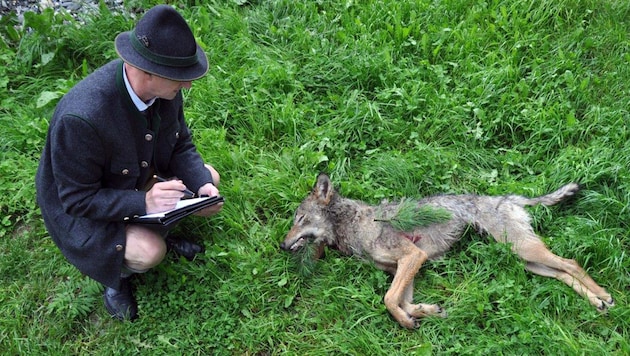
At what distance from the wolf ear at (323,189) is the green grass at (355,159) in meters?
0.31

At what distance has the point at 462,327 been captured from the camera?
4.20m

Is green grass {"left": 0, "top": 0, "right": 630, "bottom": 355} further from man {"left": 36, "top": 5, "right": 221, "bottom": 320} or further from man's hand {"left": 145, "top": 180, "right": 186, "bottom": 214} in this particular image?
man's hand {"left": 145, "top": 180, "right": 186, "bottom": 214}

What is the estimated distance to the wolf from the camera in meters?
4.38

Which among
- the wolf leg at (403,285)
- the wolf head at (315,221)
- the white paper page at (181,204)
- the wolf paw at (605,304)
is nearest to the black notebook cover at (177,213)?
the white paper page at (181,204)

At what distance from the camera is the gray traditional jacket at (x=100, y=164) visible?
11.9ft

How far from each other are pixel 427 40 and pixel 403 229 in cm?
242

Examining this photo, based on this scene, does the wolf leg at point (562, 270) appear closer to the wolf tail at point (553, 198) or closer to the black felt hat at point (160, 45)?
the wolf tail at point (553, 198)

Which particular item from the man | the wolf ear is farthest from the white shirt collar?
the wolf ear

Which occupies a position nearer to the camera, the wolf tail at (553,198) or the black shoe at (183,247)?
the wolf tail at (553,198)

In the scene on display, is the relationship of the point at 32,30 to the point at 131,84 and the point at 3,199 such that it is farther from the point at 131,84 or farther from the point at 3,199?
the point at 131,84

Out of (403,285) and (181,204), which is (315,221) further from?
(181,204)

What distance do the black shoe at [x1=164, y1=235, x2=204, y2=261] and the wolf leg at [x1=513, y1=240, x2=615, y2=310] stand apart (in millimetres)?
2721

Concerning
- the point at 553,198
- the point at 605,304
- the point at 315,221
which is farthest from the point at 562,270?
the point at 315,221

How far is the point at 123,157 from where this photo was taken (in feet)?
12.9
